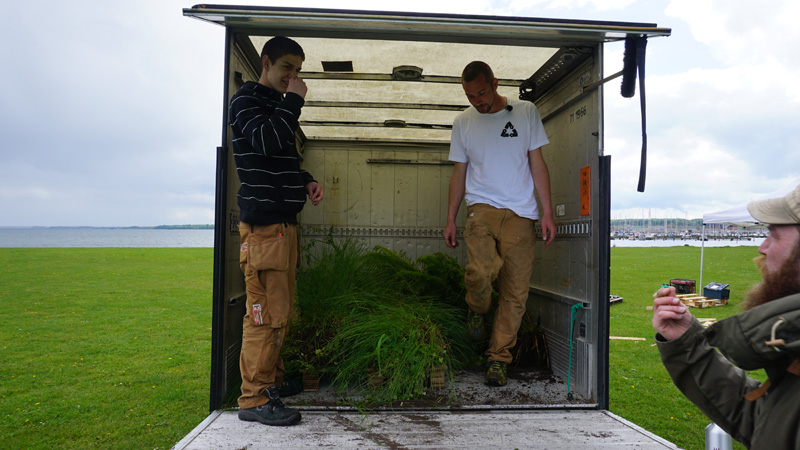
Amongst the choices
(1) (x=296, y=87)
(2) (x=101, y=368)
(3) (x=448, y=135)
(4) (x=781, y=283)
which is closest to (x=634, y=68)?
(4) (x=781, y=283)

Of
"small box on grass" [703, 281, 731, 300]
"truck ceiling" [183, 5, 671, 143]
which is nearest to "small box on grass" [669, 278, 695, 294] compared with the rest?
"small box on grass" [703, 281, 731, 300]

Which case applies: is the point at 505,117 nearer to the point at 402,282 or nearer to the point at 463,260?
the point at 402,282

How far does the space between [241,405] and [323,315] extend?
99 cm

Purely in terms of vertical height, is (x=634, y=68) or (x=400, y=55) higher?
(x=400, y=55)

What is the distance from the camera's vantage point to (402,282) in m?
3.91

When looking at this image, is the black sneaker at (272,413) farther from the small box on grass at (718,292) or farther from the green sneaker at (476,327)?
the small box on grass at (718,292)

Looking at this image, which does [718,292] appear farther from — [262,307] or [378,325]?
[262,307]

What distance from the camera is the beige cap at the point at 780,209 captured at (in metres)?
1.18

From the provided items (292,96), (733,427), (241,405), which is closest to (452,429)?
(241,405)

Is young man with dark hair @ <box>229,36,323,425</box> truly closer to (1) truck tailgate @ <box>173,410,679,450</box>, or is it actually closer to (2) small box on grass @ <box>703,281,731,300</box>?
(1) truck tailgate @ <box>173,410,679,450</box>

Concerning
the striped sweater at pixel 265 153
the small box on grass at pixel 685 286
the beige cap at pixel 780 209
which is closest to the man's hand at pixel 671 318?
the beige cap at pixel 780 209

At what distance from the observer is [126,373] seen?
17.1 feet

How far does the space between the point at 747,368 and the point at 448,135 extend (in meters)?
4.49

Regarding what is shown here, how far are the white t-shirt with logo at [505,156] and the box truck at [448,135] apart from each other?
0.35m
